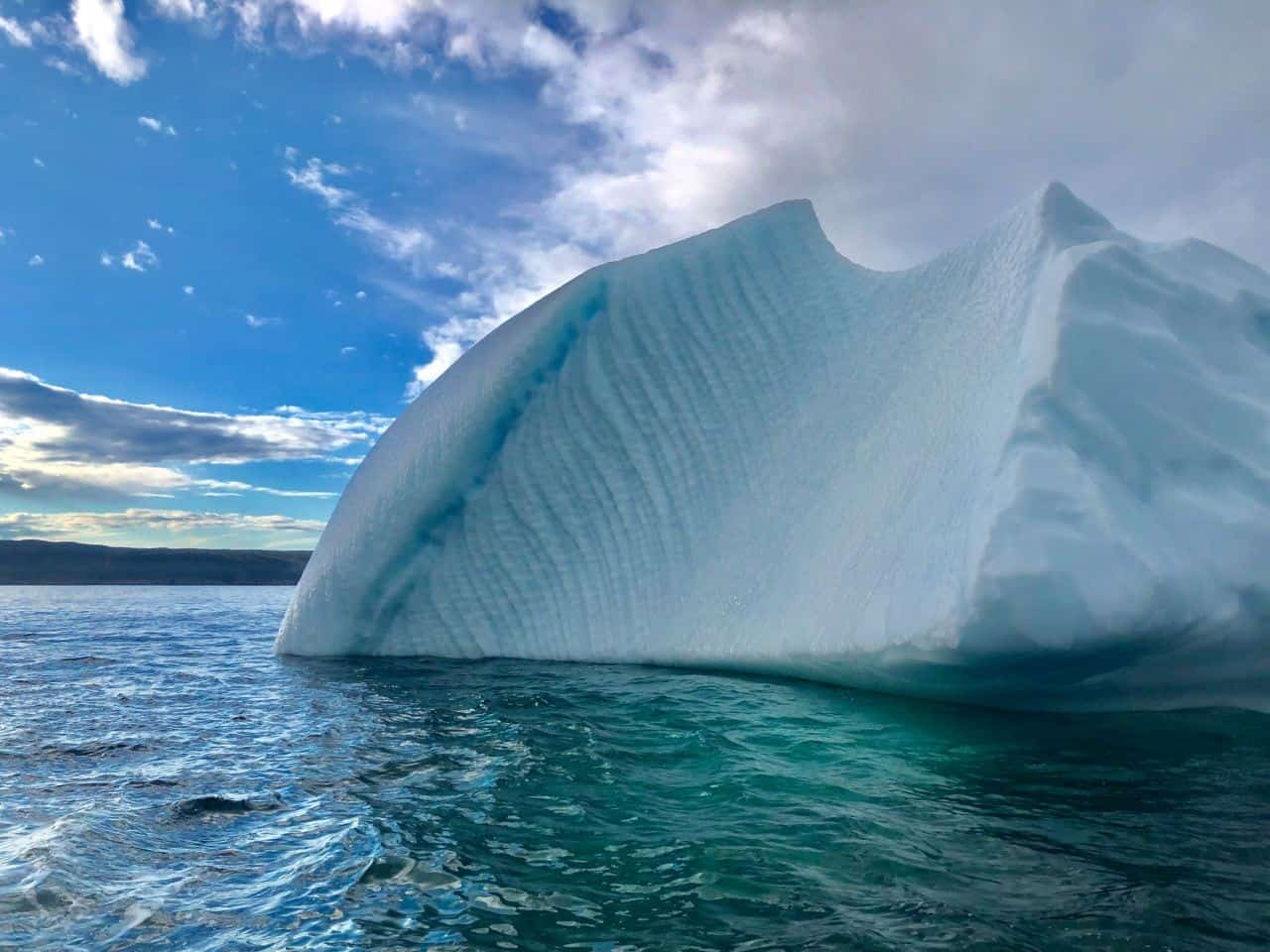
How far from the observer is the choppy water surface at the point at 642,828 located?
2.95 m

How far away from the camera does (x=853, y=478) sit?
25.5 feet

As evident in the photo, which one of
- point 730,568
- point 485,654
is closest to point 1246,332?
point 730,568

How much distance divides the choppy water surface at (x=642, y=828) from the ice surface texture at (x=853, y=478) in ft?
2.54

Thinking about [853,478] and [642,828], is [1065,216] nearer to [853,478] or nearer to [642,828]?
[853,478]

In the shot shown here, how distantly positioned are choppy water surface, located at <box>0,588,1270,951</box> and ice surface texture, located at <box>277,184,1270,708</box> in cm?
78

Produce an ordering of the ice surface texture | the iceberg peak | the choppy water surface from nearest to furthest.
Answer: the choppy water surface
the ice surface texture
the iceberg peak

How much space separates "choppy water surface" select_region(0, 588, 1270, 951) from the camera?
116 inches

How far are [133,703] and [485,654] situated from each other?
12.7 feet

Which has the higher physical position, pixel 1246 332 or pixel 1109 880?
pixel 1246 332

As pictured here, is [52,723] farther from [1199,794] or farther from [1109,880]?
[1199,794]

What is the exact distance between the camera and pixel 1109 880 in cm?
313

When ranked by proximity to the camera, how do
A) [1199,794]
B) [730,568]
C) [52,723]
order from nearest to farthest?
1. [1199,794]
2. [52,723]
3. [730,568]

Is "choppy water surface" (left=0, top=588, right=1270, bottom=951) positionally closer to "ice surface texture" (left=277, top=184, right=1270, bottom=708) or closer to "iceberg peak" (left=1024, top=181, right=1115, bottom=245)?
"ice surface texture" (left=277, top=184, right=1270, bottom=708)

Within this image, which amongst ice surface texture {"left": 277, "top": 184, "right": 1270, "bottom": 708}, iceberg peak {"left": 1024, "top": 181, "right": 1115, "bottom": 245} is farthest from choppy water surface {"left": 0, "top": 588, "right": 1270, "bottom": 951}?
iceberg peak {"left": 1024, "top": 181, "right": 1115, "bottom": 245}
